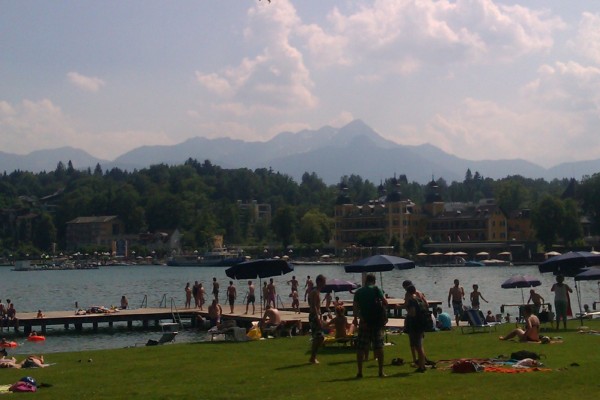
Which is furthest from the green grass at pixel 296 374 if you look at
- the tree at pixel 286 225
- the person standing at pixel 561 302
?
the tree at pixel 286 225

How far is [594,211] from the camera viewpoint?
14888cm

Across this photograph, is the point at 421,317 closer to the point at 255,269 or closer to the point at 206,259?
the point at 255,269

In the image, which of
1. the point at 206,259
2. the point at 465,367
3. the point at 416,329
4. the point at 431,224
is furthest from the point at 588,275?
the point at 206,259

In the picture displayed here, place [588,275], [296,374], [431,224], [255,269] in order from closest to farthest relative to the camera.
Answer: [296,374], [588,275], [255,269], [431,224]

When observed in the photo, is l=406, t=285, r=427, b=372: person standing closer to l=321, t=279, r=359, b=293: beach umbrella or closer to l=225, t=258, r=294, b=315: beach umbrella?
l=225, t=258, r=294, b=315: beach umbrella

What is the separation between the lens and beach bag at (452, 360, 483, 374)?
51.4 feet

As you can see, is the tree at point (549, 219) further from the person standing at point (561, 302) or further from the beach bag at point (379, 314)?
the beach bag at point (379, 314)

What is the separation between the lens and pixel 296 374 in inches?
649

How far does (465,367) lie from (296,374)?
304cm

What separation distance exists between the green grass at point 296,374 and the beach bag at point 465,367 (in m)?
0.19

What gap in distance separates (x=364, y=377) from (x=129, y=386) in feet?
13.5

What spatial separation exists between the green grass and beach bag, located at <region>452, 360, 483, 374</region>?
0.19 metres

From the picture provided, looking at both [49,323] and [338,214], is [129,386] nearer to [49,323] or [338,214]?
[49,323]

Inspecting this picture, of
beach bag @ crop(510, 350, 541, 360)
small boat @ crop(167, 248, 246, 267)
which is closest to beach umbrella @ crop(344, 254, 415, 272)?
beach bag @ crop(510, 350, 541, 360)
